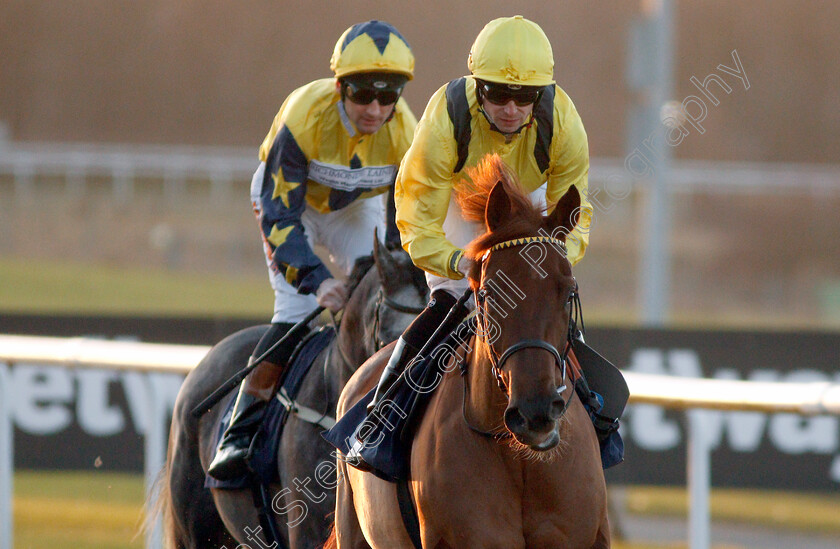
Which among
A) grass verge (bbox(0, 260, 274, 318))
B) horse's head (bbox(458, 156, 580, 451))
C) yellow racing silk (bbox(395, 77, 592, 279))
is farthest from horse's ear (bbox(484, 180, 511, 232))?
grass verge (bbox(0, 260, 274, 318))

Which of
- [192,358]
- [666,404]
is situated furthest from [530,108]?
[192,358]

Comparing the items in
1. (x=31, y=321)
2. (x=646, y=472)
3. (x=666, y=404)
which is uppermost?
(x=666, y=404)

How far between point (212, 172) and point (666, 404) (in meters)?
15.1

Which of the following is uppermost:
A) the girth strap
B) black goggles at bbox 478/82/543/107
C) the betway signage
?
black goggles at bbox 478/82/543/107

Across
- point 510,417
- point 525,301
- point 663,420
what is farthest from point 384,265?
point 663,420

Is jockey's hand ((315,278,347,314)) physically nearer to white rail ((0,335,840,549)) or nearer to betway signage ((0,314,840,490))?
white rail ((0,335,840,549))

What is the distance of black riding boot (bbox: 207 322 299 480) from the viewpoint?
422 cm

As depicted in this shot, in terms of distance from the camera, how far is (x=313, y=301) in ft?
14.8

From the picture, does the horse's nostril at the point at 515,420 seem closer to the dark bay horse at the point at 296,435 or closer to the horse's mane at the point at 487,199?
the horse's mane at the point at 487,199

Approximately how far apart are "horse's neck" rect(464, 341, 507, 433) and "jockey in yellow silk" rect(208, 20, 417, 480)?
124 cm

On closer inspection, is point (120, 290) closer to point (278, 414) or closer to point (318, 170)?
point (318, 170)

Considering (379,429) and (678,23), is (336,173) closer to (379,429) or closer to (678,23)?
(379,429)

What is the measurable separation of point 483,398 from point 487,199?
0.51 meters

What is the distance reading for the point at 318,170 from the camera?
4.40 meters
